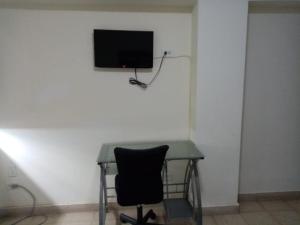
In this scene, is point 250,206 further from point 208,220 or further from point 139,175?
point 139,175

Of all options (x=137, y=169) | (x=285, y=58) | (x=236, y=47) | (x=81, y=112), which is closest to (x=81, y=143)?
(x=81, y=112)

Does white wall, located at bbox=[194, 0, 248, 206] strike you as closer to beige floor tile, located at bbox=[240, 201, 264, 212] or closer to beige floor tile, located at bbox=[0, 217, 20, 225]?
beige floor tile, located at bbox=[240, 201, 264, 212]

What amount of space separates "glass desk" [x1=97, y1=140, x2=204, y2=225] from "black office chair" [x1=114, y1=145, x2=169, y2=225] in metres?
0.22

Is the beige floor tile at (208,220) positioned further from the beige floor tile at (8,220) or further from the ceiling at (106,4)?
the ceiling at (106,4)

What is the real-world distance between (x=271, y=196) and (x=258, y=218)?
1.56 feet

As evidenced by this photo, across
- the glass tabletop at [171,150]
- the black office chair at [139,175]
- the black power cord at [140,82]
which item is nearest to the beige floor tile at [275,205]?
the glass tabletop at [171,150]

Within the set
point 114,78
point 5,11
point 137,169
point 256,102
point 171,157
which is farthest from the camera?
point 256,102

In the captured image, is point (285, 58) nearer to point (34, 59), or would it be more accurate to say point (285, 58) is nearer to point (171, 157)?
point (171, 157)

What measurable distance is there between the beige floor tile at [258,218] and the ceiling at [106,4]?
2.26 m

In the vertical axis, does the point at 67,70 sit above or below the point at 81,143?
above

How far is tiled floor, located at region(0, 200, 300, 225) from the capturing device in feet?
7.38

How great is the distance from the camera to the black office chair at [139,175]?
1685mm

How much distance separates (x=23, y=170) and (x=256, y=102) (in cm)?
265

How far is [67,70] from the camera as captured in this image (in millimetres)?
2264
